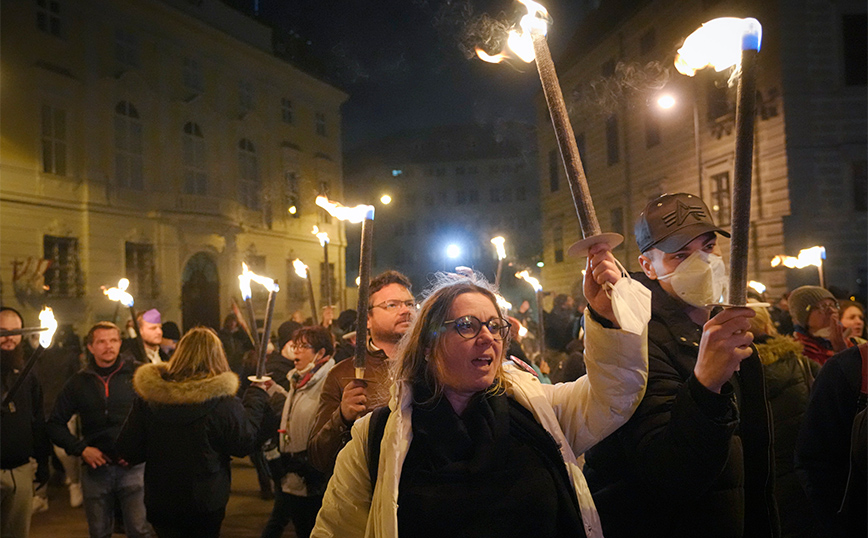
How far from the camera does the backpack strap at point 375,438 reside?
225 cm

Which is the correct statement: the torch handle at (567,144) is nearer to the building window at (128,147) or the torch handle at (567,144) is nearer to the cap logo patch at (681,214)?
the cap logo patch at (681,214)

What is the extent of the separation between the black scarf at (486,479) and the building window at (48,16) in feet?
72.2

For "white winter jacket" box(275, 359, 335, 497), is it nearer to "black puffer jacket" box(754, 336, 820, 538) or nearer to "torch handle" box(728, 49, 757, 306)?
"black puffer jacket" box(754, 336, 820, 538)

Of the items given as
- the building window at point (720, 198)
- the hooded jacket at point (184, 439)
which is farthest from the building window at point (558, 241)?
the hooded jacket at point (184, 439)

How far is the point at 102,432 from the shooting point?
5312mm

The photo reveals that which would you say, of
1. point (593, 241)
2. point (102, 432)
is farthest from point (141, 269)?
point (593, 241)

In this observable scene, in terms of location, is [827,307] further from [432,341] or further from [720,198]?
[720,198]

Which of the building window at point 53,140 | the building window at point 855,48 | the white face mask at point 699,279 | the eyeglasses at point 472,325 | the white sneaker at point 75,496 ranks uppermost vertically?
the building window at point 855,48

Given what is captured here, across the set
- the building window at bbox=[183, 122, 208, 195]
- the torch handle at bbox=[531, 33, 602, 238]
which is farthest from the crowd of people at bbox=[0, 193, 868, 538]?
the building window at bbox=[183, 122, 208, 195]

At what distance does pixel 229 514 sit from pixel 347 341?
3215 millimetres

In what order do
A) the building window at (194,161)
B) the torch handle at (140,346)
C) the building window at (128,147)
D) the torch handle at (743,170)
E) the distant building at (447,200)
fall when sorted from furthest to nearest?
1. the distant building at (447,200)
2. the building window at (194,161)
3. the building window at (128,147)
4. the torch handle at (140,346)
5. the torch handle at (743,170)

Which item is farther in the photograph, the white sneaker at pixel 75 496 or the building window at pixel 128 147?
the building window at pixel 128 147

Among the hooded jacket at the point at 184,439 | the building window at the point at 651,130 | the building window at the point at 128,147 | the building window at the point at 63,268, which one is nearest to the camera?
the hooded jacket at the point at 184,439

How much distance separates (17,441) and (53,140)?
58.0ft
